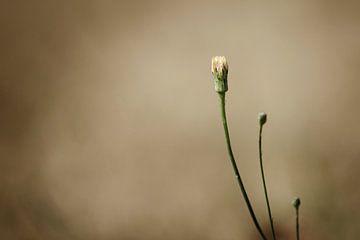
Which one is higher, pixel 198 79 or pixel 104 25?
pixel 104 25

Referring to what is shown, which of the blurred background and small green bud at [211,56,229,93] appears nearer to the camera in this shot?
small green bud at [211,56,229,93]

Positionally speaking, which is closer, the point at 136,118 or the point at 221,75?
the point at 221,75

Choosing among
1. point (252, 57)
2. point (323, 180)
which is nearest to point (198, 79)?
point (252, 57)

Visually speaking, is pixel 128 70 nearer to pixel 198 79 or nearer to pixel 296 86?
pixel 198 79

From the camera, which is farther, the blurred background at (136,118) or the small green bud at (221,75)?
the blurred background at (136,118)

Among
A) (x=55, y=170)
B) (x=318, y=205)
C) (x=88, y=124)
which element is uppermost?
(x=88, y=124)

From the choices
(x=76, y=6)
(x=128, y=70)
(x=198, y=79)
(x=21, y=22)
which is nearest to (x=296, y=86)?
(x=198, y=79)
